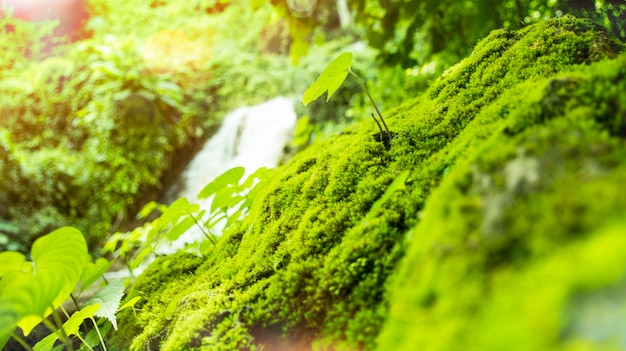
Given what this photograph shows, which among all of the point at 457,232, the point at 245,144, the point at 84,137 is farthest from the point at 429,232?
the point at 84,137

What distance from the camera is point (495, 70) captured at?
1.55 m

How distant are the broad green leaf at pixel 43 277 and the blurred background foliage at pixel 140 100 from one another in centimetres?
231

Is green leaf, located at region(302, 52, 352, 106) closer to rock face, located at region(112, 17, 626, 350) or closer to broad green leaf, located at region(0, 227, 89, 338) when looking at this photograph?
rock face, located at region(112, 17, 626, 350)

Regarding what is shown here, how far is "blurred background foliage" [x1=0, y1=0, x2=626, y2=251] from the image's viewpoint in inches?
183

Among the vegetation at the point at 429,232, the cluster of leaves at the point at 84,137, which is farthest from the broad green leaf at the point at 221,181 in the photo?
the cluster of leaves at the point at 84,137

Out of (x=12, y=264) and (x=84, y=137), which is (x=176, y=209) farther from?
(x=84, y=137)

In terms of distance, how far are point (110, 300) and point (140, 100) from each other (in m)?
6.98

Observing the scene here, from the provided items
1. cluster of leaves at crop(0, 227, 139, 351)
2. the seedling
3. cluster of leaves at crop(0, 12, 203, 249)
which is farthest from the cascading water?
cluster of leaves at crop(0, 227, 139, 351)

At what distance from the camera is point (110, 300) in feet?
6.15

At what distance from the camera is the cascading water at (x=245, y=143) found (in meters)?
7.65

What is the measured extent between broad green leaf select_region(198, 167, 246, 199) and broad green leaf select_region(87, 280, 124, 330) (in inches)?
26.2

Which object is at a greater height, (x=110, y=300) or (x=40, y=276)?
(x=40, y=276)

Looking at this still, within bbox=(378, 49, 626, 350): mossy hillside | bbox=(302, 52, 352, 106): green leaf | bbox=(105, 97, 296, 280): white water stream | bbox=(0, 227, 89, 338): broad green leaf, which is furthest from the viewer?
bbox=(105, 97, 296, 280): white water stream

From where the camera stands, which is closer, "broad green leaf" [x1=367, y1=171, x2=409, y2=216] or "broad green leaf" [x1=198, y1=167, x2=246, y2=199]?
"broad green leaf" [x1=367, y1=171, x2=409, y2=216]
